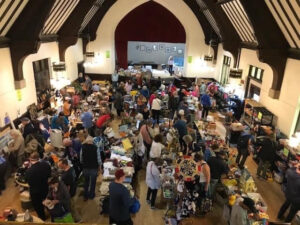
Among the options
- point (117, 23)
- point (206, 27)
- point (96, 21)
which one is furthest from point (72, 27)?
point (206, 27)

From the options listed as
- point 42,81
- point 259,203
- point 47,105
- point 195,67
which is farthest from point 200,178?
point 195,67

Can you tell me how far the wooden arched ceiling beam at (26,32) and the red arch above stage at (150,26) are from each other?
8.32 metres

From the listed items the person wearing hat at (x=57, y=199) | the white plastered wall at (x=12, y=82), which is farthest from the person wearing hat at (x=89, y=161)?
the white plastered wall at (x=12, y=82)

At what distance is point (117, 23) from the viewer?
15133 millimetres

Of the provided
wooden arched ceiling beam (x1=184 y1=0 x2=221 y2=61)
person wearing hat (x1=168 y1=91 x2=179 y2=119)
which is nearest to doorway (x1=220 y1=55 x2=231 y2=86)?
wooden arched ceiling beam (x1=184 y1=0 x2=221 y2=61)

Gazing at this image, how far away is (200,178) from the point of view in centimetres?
529

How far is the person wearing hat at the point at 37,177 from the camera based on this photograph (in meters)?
4.54

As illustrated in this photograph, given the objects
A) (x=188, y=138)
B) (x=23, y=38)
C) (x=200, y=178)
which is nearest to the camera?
(x=200, y=178)

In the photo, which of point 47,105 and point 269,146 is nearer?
point 269,146

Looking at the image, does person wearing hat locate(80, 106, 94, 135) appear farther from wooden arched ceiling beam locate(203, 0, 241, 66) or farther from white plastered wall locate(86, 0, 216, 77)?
white plastered wall locate(86, 0, 216, 77)

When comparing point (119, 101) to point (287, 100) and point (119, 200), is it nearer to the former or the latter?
point (287, 100)

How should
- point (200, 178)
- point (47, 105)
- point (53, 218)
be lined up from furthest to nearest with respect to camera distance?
point (47, 105) < point (200, 178) < point (53, 218)

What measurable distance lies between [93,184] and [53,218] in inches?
51.1

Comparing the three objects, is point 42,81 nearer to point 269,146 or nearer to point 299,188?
point 269,146
